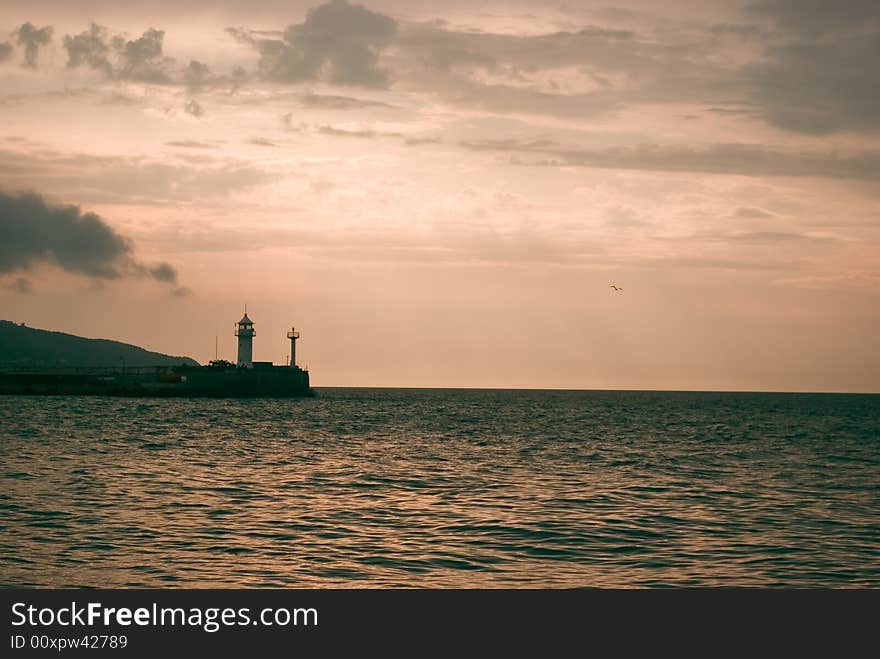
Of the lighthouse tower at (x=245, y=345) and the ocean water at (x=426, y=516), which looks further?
the lighthouse tower at (x=245, y=345)

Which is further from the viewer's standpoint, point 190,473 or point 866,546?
point 190,473

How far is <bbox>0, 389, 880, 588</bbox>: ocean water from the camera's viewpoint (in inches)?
850

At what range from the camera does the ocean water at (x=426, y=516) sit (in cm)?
2159

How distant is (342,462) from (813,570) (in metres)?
31.5

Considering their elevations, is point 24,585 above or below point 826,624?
below

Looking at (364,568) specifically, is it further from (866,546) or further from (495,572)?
Answer: (866,546)

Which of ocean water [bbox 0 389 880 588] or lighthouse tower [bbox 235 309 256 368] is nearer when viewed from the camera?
ocean water [bbox 0 389 880 588]

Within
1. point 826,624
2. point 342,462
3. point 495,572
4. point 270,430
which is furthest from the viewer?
point 270,430

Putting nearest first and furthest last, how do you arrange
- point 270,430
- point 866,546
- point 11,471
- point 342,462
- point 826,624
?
point 826,624
point 866,546
point 11,471
point 342,462
point 270,430

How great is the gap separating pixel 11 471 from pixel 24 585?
2393cm

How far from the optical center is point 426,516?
3006 centimetres

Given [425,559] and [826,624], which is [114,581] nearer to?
[425,559]

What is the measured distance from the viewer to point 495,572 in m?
21.6

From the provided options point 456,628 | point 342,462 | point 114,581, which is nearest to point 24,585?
point 114,581
